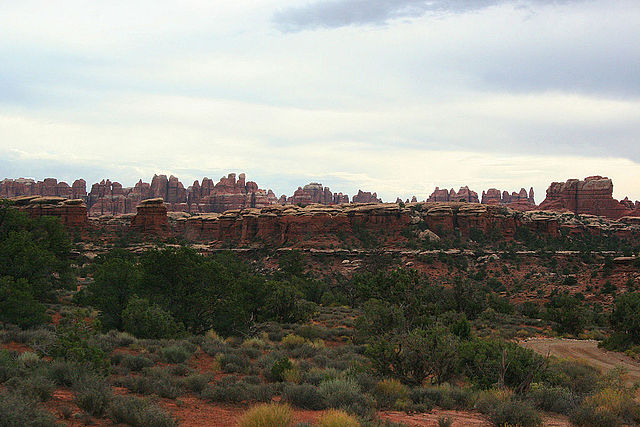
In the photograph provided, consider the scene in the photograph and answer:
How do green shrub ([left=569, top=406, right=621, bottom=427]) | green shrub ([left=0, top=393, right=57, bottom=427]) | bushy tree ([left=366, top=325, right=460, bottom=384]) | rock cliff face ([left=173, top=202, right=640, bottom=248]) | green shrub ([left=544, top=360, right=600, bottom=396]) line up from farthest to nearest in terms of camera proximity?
rock cliff face ([left=173, top=202, right=640, bottom=248]), bushy tree ([left=366, top=325, right=460, bottom=384]), green shrub ([left=544, top=360, right=600, bottom=396]), green shrub ([left=569, top=406, right=621, bottom=427]), green shrub ([left=0, top=393, right=57, bottom=427])

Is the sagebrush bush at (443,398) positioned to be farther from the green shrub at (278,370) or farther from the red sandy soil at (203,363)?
the red sandy soil at (203,363)

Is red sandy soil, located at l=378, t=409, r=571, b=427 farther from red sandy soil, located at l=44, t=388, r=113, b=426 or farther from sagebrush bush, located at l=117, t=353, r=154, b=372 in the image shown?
sagebrush bush, located at l=117, t=353, r=154, b=372

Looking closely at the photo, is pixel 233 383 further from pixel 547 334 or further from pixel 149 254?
pixel 547 334

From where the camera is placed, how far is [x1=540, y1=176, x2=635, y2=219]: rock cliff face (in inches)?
4833

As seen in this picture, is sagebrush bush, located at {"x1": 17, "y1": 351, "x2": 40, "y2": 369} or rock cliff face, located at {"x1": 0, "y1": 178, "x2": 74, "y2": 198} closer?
sagebrush bush, located at {"x1": 17, "y1": 351, "x2": 40, "y2": 369}

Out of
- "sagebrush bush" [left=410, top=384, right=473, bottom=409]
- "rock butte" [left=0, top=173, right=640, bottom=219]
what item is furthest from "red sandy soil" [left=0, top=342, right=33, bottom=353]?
"rock butte" [left=0, top=173, right=640, bottom=219]


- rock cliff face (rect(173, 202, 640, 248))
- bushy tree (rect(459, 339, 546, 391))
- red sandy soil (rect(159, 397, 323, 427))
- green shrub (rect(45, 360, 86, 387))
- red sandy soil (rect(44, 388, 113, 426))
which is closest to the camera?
red sandy soil (rect(44, 388, 113, 426))

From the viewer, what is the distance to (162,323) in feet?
59.5

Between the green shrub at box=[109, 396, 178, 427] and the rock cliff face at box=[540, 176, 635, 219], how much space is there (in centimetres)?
13601

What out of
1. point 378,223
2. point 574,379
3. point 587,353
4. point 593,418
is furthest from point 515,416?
point 378,223

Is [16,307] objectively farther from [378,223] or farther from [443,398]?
[378,223]

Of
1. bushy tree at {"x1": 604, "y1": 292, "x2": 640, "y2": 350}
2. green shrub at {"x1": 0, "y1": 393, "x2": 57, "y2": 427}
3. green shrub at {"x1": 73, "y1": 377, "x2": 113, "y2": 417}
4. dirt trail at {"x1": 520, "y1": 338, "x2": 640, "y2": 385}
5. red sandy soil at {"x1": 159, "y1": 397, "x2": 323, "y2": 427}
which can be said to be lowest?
dirt trail at {"x1": 520, "y1": 338, "x2": 640, "y2": 385}

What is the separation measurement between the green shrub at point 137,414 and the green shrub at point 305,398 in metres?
3.15

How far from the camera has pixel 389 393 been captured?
10.8 m
